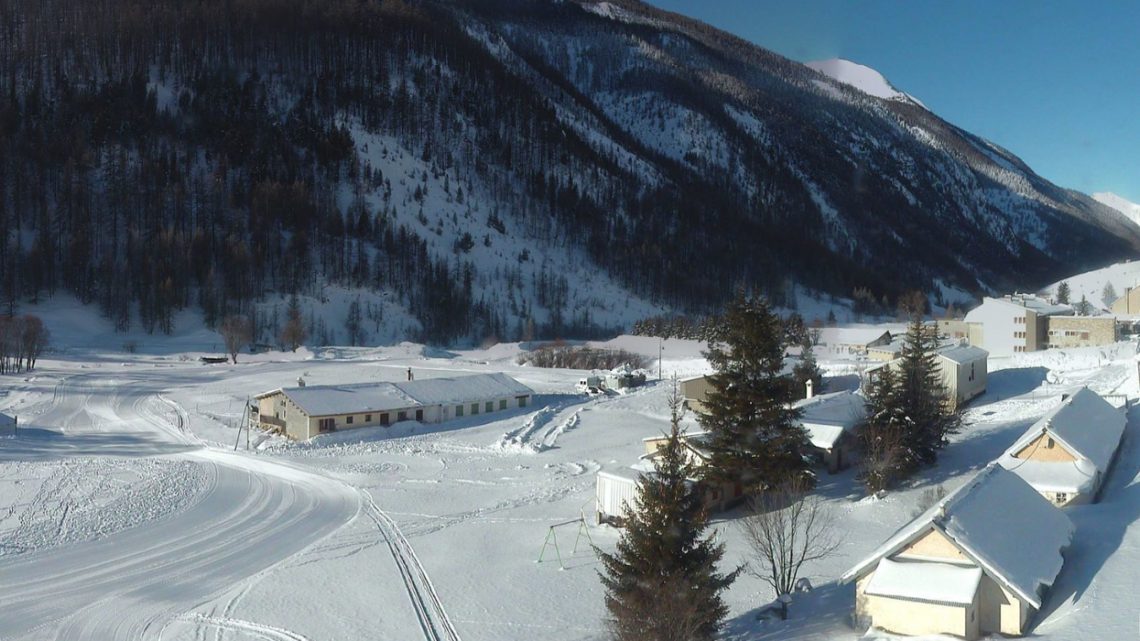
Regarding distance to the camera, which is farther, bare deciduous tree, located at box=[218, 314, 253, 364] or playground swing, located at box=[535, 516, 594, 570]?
bare deciduous tree, located at box=[218, 314, 253, 364]

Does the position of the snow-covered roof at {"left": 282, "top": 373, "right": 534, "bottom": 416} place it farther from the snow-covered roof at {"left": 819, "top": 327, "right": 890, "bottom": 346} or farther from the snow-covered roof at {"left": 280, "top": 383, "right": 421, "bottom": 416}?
the snow-covered roof at {"left": 819, "top": 327, "right": 890, "bottom": 346}

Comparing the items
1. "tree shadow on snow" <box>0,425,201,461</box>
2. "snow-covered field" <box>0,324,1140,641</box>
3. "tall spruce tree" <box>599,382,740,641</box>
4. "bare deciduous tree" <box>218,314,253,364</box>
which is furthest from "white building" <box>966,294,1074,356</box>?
"bare deciduous tree" <box>218,314,253,364</box>

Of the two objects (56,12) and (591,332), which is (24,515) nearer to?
(591,332)


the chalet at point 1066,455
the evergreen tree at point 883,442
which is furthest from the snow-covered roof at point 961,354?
the chalet at point 1066,455

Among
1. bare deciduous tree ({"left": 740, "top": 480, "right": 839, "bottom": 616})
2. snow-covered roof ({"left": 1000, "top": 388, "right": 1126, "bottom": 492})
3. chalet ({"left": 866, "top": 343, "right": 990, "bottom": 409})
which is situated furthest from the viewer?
chalet ({"left": 866, "top": 343, "right": 990, "bottom": 409})

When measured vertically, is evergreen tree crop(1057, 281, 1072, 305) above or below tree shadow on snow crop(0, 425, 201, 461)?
above

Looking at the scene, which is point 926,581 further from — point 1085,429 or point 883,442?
point 1085,429
